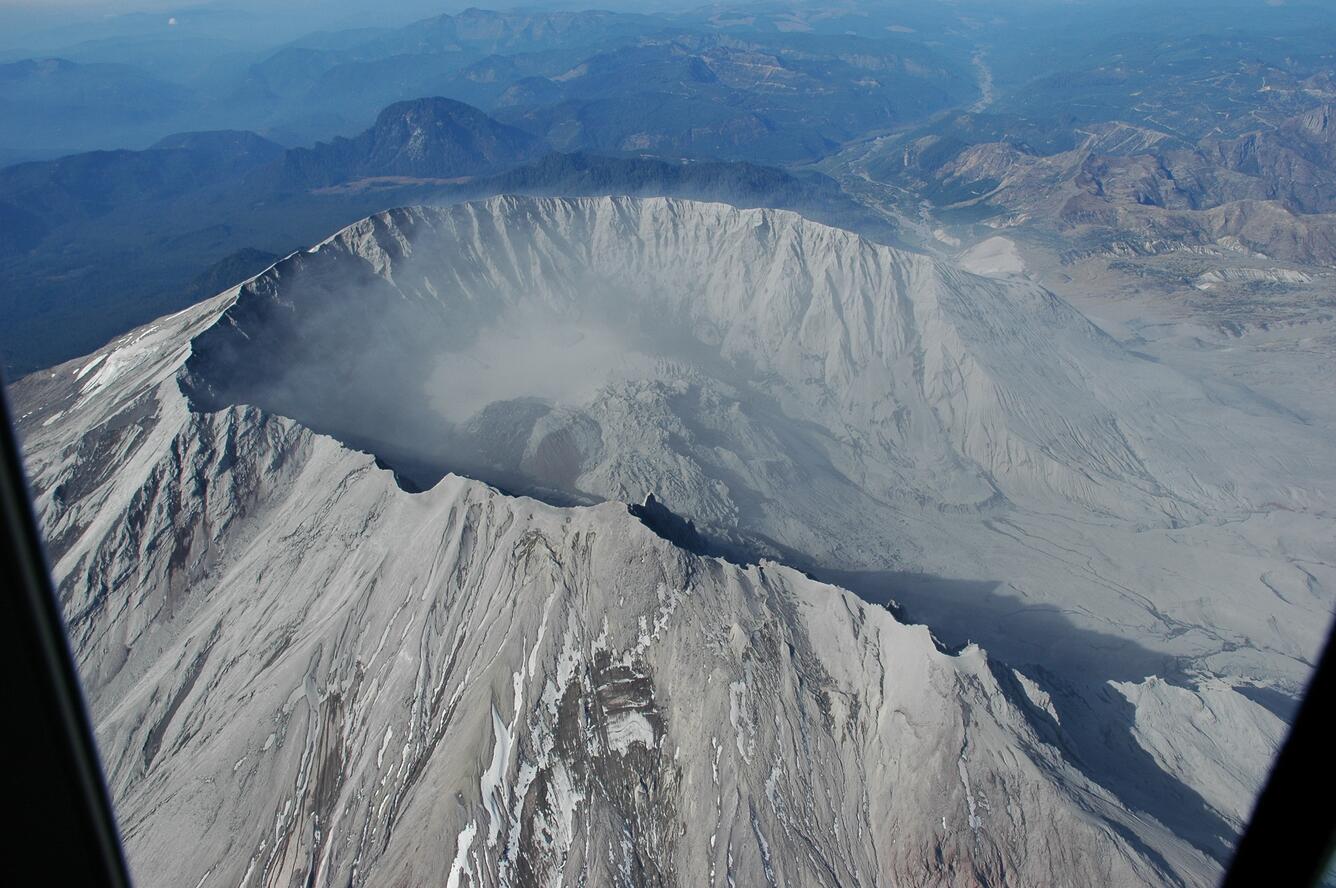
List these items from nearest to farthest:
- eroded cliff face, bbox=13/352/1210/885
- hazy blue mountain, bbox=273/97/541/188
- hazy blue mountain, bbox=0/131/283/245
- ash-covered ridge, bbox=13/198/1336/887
Answer: eroded cliff face, bbox=13/352/1210/885 < ash-covered ridge, bbox=13/198/1336/887 < hazy blue mountain, bbox=0/131/283/245 < hazy blue mountain, bbox=273/97/541/188

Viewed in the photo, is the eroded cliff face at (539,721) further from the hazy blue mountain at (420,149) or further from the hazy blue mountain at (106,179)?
the hazy blue mountain at (420,149)

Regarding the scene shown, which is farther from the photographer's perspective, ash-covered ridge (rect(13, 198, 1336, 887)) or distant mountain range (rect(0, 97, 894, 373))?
distant mountain range (rect(0, 97, 894, 373))

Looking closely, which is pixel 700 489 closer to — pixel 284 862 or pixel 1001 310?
pixel 284 862

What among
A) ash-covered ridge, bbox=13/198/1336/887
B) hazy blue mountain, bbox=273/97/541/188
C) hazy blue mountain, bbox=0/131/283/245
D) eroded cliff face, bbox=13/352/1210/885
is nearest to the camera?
eroded cliff face, bbox=13/352/1210/885

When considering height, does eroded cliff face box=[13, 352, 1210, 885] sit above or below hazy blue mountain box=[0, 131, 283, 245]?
above

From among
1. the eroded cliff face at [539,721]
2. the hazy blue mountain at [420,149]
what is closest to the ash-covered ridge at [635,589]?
the eroded cliff face at [539,721]

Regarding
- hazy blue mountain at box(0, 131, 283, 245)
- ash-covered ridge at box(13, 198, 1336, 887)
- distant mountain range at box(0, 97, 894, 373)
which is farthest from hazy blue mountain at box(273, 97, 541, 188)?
ash-covered ridge at box(13, 198, 1336, 887)

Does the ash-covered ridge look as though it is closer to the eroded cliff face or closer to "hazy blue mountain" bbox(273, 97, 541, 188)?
the eroded cliff face

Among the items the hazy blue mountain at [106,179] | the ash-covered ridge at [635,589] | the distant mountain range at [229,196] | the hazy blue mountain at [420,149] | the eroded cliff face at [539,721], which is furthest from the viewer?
the hazy blue mountain at [420,149]

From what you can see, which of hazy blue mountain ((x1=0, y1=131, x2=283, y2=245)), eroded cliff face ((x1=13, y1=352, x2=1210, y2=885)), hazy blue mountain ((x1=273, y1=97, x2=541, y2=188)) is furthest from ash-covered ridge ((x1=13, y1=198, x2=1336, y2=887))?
hazy blue mountain ((x1=273, y1=97, x2=541, y2=188))

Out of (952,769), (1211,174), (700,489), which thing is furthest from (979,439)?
(1211,174)
